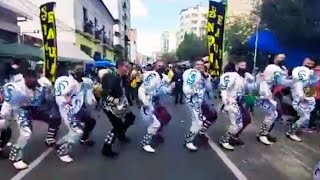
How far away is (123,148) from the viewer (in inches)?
382

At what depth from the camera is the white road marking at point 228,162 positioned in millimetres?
7344

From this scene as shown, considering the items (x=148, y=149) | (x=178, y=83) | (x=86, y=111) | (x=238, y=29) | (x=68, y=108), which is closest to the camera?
(x=68, y=108)

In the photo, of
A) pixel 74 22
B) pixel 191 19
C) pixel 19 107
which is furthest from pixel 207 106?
pixel 191 19

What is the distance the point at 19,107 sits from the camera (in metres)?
7.99

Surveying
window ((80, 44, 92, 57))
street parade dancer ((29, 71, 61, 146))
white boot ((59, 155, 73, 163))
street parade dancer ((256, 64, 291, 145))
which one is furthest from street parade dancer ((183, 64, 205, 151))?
window ((80, 44, 92, 57))

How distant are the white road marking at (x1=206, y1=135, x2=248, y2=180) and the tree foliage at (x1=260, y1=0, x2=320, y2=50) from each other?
1103cm

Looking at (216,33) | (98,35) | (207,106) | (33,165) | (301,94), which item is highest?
(98,35)

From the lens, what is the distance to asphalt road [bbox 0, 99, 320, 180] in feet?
24.3

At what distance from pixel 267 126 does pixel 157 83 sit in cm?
262

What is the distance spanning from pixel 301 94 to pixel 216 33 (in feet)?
8.19

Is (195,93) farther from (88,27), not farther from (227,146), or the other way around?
(88,27)

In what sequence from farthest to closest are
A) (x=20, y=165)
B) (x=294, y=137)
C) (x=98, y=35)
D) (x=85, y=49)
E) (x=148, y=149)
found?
(x=98, y=35), (x=85, y=49), (x=294, y=137), (x=148, y=149), (x=20, y=165)

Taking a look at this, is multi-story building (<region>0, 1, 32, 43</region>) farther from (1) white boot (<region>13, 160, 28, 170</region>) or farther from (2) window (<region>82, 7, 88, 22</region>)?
(2) window (<region>82, 7, 88, 22</region>)

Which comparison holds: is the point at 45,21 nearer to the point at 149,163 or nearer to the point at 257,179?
the point at 149,163
